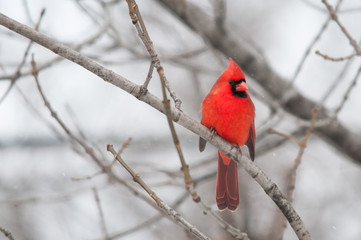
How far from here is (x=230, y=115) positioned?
3137 mm

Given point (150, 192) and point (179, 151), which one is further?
point (150, 192)

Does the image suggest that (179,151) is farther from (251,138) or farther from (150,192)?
(251,138)

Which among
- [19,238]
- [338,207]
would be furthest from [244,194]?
[19,238]

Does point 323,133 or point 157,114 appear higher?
point 157,114

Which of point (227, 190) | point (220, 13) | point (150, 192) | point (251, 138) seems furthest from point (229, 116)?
point (150, 192)

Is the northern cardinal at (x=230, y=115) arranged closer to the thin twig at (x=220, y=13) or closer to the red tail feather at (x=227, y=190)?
the red tail feather at (x=227, y=190)

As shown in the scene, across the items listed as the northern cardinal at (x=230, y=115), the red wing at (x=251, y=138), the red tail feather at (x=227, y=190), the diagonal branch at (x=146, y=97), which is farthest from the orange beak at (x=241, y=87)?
the diagonal branch at (x=146, y=97)

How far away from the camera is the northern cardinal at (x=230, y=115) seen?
3.10 metres

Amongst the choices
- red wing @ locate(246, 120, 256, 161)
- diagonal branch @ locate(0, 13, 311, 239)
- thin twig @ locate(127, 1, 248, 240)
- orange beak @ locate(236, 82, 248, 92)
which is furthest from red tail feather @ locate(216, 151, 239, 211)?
thin twig @ locate(127, 1, 248, 240)

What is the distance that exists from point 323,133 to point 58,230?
12.3 feet

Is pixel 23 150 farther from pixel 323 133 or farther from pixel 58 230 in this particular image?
pixel 323 133

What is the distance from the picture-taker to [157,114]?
8.34 meters

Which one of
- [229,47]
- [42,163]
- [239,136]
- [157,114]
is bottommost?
[239,136]

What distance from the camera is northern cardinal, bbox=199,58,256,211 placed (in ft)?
10.2
